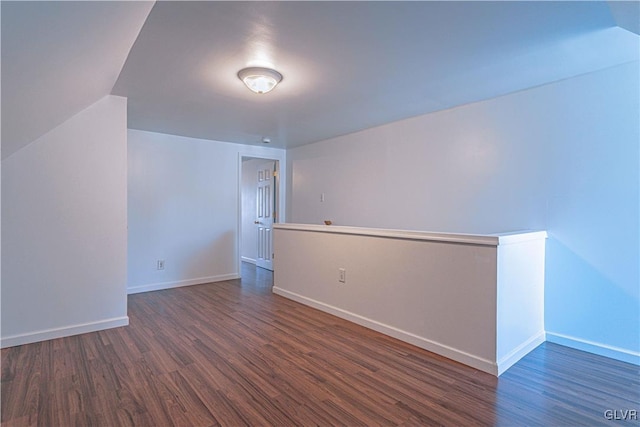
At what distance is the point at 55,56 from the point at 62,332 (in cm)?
235

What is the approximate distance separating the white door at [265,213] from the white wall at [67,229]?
9.95 ft

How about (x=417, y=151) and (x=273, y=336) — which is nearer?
(x=273, y=336)

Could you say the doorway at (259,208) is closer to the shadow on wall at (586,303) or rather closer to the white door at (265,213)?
the white door at (265,213)

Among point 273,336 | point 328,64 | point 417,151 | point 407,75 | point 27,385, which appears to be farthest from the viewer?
point 417,151

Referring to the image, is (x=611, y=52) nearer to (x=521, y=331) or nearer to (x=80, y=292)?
(x=521, y=331)

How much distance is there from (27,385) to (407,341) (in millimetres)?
2617

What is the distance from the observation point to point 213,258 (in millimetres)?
4926

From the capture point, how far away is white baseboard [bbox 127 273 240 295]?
168 inches

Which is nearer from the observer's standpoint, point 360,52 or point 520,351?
point 360,52

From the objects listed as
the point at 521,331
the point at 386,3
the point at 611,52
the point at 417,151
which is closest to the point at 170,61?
the point at 386,3

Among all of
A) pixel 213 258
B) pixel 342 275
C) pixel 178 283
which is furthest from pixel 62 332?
pixel 342 275

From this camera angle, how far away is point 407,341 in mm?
2670

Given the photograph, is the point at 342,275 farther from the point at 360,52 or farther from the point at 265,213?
the point at 265,213

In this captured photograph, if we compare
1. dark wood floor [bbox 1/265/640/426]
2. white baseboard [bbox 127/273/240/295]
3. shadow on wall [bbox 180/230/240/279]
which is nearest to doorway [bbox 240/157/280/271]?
shadow on wall [bbox 180/230/240/279]
